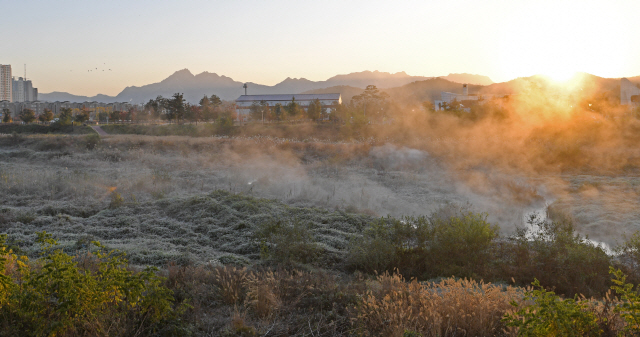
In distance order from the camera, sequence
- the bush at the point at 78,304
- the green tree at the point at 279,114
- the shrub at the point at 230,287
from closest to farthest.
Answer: the bush at the point at 78,304 → the shrub at the point at 230,287 → the green tree at the point at 279,114

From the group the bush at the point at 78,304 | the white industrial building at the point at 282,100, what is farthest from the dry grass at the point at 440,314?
the white industrial building at the point at 282,100

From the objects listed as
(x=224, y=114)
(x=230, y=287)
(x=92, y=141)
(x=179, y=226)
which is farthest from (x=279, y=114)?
(x=230, y=287)

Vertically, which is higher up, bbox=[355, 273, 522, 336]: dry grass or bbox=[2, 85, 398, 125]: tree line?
bbox=[2, 85, 398, 125]: tree line

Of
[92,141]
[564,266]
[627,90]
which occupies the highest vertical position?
[627,90]

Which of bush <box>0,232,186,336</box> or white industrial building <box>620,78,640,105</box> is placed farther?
white industrial building <box>620,78,640,105</box>

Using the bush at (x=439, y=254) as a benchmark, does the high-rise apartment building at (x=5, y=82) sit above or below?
above

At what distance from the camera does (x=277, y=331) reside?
4898 mm

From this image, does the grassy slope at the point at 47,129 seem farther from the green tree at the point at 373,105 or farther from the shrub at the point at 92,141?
the green tree at the point at 373,105

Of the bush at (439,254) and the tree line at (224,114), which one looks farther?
the tree line at (224,114)

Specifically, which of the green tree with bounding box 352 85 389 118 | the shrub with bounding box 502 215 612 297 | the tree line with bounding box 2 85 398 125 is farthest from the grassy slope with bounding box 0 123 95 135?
the shrub with bounding box 502 215 612 297

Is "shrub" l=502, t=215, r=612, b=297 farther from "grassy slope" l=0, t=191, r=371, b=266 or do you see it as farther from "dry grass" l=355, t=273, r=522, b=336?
"grassy slope" l=0, t=191, r=371, b=266

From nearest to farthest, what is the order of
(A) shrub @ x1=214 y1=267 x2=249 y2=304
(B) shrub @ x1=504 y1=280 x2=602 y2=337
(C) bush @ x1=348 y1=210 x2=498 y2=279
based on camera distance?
(B) shrub @ x1=504 y1=280 x2=602 y2=337 < (A) shrub @ x1=214 y1=267 x2=249 y2=304 < (C) bush @ x1=348 y1=210 x2=498 y2=279

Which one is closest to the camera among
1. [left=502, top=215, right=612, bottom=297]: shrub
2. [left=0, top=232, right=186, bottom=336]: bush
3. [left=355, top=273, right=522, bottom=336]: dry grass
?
[left=0, top=232, right=186, bottom=336]: bush

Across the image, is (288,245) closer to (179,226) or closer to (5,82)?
(179,226)
